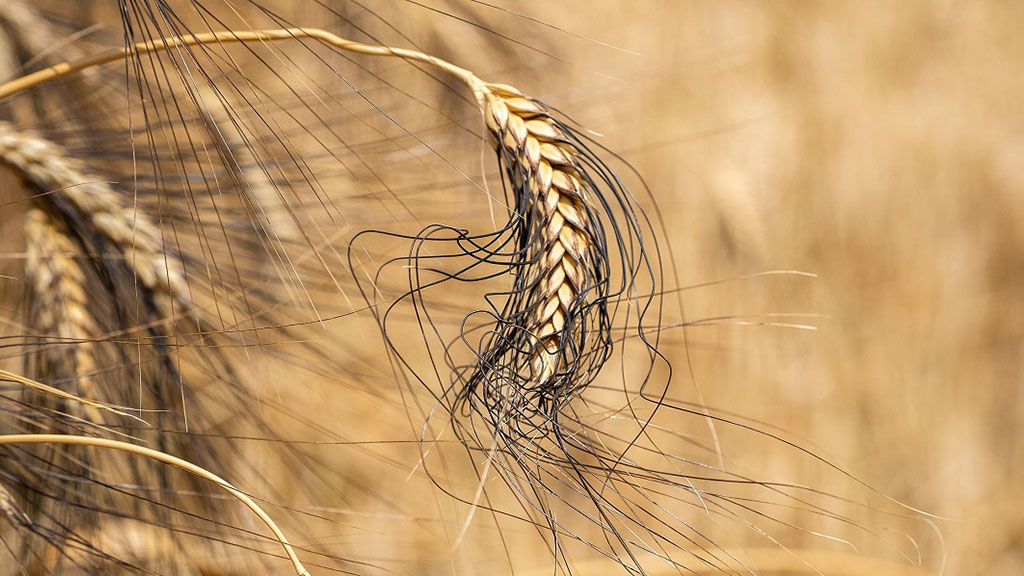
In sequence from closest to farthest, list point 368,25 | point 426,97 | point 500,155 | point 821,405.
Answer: point 500,155 < point 368,25 < point 426,97 < point 821,405

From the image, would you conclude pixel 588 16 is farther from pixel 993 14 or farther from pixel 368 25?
pixel 993 14

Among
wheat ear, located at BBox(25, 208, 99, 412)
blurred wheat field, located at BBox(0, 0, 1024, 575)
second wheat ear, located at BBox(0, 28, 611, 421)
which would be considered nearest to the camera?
second wheat ear, located at BBox(0, 28, 611, 421)

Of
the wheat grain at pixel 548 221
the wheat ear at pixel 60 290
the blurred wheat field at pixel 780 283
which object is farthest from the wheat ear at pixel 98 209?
the blurred wheat field at pixel 780 283

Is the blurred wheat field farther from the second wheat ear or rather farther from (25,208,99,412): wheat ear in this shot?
the second wheat ear

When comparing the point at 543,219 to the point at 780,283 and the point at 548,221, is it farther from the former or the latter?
the point at 780,283

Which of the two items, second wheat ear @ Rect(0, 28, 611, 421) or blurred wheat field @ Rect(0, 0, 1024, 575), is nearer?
second wheat ear @ Rect(0, 28, 611, 421)

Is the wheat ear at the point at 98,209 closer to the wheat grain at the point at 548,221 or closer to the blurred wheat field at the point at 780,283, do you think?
the wheat grain at the point at 548,221

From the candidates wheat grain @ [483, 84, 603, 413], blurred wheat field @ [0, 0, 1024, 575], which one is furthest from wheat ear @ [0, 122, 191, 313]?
blurred wheat field @ [0, 0, 1024, 575]

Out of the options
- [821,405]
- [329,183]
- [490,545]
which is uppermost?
[329,183]

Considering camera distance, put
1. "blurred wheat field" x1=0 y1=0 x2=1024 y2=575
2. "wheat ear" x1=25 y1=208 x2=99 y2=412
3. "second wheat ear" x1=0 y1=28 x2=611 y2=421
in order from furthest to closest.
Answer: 1. "blurred wheat field" x1=0 y1=0 x2=1024 y2=575
2. "wheat ear" x1=25 y1=208 x2=99 y2=412
3. "second wheat ear" x1=0 y1=28 x2=611 y2=421

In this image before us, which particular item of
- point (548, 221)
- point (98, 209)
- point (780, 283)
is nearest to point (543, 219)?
point (548, 221)

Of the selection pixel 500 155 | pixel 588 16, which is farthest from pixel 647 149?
pixel 500 155
